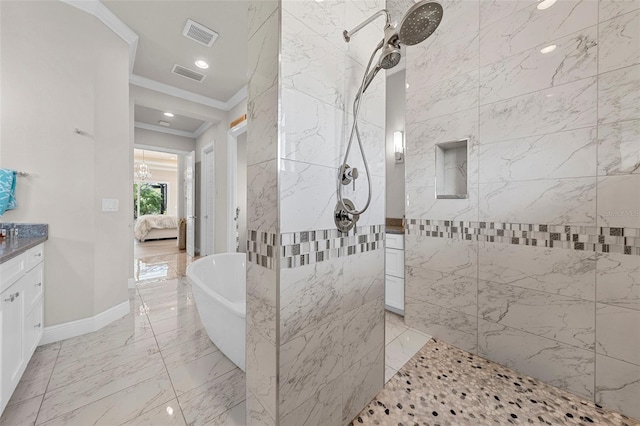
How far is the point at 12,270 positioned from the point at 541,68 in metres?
3.36

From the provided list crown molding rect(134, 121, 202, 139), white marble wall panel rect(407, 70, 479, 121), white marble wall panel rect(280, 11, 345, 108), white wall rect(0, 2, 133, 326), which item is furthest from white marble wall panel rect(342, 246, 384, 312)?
crown molding rect(134, 121, 202, 139)

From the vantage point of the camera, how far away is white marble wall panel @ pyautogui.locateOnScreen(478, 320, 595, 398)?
147 cm

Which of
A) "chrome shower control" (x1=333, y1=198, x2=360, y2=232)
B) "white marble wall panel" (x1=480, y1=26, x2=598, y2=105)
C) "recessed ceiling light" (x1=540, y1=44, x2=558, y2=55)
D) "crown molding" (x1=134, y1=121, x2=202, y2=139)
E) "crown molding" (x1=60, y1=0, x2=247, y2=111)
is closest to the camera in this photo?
"chrome shower control" (x1=333, y1=198, x2=360, y2=232)

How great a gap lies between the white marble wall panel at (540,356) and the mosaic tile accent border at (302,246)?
1364 millimetres

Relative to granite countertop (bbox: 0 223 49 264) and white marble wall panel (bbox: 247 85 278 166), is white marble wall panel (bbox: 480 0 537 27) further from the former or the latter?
granite countertop (bbox: 0 223 49 264)

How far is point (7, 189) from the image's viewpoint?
5.67 feet

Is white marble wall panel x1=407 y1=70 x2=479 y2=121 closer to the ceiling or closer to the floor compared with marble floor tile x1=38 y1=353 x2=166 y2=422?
closer to the ceiling

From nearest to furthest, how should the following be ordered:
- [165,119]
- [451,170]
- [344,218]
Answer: [344,218] < [451,170] < [165,119]

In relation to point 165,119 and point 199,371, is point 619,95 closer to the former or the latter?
point 199,371

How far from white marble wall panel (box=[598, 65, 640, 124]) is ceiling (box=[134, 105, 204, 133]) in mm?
5114

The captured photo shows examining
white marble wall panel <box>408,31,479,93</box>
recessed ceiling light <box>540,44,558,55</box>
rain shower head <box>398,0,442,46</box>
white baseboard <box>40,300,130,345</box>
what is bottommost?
white baseboard <box>40,300,130,345</box>

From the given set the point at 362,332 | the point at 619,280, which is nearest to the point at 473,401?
the point at 362,332

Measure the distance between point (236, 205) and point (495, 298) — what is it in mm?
3674

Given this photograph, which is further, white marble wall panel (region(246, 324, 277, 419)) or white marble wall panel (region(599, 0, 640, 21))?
white marble wall panel (region(599, 0, 640, 21))
